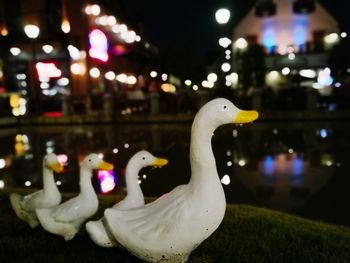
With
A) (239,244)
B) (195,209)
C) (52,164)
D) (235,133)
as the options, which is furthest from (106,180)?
(235,133)

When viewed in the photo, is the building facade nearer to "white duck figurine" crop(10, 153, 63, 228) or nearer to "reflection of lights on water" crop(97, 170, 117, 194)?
"reflection of lights on water" crop(97, 170, 117, 194)

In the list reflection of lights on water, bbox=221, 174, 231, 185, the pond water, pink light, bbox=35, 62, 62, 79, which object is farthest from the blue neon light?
pink light, bbox=35, 62, 62, 79

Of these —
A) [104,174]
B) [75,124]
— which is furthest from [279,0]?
[104,174]

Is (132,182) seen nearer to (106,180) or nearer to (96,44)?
(106,180)

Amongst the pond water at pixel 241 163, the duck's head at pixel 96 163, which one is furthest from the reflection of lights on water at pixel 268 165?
the duck's head at pixel 96 163

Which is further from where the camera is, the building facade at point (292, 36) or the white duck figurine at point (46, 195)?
the building facade at point (292, 36)

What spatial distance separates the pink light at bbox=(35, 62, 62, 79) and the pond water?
947 cm

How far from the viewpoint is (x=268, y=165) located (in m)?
8.14

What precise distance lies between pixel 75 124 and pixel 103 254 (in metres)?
16.3

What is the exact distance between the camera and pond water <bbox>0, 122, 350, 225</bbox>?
587 centimetres

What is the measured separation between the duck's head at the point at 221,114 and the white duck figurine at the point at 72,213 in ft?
4.91

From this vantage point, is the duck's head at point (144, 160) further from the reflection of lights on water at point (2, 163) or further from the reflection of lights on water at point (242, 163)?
the reflection of lights on water at point (2, 163)

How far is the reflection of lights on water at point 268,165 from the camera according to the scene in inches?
299

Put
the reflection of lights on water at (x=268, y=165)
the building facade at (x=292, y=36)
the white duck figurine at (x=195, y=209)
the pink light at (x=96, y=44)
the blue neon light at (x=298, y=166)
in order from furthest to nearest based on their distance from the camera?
the building facade at (x=292, y=36), the pink light at (x=96, y=44), the reflection of lights on water at (x=268, y=165), the blue neon light at (x=298, y=166), the white duck figurine at (x=195, y=209)
